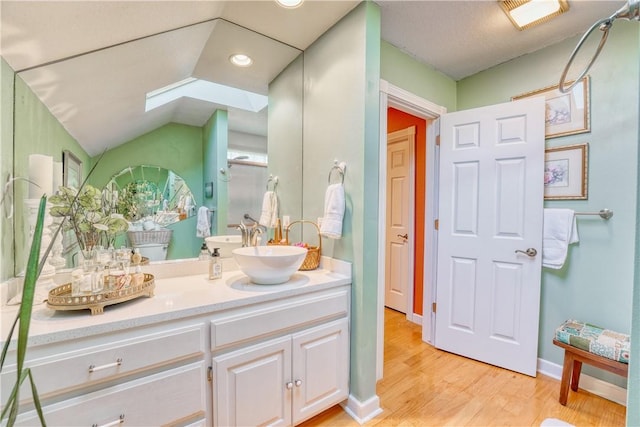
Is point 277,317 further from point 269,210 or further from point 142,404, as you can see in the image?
point 269,210

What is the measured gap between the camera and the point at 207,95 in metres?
1.79

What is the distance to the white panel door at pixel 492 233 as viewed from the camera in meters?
2.00

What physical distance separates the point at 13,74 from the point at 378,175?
5.44 ft

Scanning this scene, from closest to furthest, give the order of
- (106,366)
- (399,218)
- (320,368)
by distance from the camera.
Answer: (106,366) → (320,368) → (399,218)

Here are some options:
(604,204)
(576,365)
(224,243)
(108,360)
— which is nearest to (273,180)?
(224,243)

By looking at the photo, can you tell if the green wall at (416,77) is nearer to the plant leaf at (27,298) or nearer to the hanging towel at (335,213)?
the hanging towel at (335,213)

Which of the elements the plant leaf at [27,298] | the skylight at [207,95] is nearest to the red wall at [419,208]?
the skylight at [207,95]

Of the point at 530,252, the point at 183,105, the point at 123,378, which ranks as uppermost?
the point at 183,105

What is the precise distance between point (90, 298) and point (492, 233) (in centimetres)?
244

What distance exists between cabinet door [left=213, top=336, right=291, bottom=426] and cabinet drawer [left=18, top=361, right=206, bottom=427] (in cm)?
8

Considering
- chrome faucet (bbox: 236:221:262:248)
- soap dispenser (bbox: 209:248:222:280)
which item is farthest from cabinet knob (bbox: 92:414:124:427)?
chrome faucet (bbox: 236:221:262:248)

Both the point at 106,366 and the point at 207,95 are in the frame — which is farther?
the point at 207,95

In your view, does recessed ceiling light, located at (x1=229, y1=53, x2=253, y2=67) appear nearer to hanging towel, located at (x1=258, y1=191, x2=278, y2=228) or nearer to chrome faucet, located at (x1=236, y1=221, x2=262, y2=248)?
hanging towel, located at (x1=258, y1=191, x2=278, y2=228)

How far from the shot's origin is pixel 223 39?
1789mm
